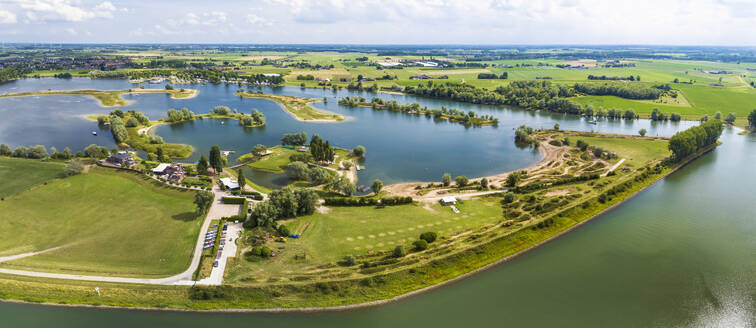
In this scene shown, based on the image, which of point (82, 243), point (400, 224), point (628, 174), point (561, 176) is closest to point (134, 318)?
point (82, 243)

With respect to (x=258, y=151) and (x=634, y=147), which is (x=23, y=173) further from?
(x=634, y=147)

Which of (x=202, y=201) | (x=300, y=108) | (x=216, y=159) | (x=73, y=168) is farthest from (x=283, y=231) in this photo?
(x=300, y=108)

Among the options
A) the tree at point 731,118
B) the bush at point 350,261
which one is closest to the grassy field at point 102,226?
the bush at point 350,261

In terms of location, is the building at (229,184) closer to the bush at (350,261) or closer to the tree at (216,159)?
the tree at (216,159)

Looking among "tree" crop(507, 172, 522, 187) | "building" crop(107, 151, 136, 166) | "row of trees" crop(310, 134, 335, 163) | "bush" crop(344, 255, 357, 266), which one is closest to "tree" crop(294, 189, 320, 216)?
"bush" crop(344, 255, 357, 266)

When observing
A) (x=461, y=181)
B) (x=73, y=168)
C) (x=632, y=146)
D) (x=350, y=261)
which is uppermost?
(x=632, y=146)

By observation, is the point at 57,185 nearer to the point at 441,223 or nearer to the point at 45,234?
the point at 45,234
